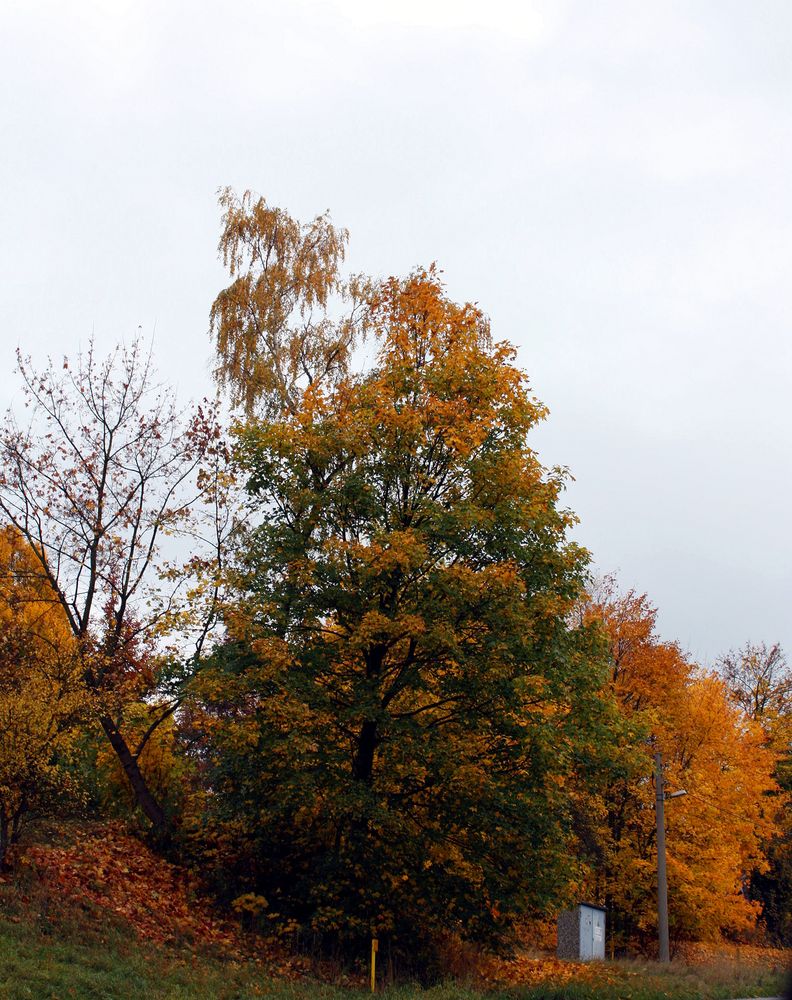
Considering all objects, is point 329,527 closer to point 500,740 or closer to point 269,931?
point 500,740

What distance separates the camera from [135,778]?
23.4m

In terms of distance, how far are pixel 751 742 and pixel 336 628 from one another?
2274 cm

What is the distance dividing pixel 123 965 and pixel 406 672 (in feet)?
23.4

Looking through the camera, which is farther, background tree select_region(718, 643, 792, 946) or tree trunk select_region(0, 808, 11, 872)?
background tree select_region(718, 643, 792, 946)

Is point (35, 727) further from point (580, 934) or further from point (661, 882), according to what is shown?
point (661, 882)

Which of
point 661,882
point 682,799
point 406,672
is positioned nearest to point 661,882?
point 661,882

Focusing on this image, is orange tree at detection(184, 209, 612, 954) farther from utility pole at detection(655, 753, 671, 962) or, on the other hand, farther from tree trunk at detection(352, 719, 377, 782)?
utility pole at detection(655, 753, 671, 962)

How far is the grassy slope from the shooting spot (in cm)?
1347

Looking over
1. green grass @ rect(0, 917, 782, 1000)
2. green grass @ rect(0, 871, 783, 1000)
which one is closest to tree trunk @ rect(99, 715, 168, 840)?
green grass @ rect(0, 871, 783, 1000)

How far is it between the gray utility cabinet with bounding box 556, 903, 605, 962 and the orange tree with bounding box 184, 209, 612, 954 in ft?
25.5

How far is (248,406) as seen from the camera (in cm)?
2816

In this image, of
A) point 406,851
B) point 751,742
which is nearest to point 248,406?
point 406,851

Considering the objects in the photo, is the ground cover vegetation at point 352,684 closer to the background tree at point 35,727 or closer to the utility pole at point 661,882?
the background tree at point 35,727

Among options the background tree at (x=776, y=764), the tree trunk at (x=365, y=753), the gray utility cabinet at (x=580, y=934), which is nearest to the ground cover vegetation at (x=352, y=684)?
the tree trunk at (x=365, y=753)
